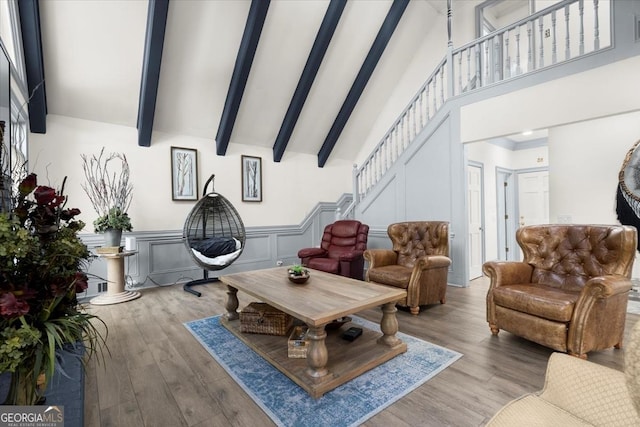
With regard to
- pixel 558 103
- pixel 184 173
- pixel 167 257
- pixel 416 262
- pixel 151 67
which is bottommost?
pixel 167 257

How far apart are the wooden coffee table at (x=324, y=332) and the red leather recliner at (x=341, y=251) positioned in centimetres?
109

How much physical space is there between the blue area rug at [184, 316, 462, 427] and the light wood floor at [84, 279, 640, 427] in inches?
2.3

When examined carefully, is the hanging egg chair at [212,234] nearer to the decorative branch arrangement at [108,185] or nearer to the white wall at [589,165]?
the decorative branch arrangement at [108,185]

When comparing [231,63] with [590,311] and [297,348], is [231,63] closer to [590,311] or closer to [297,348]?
[297,348]

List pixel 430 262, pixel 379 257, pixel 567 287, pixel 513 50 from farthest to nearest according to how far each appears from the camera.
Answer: pixel 513 50 → pixel 379 257 → pixel 430 262 → pixel 567 287

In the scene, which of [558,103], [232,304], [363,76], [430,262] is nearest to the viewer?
[232,304]

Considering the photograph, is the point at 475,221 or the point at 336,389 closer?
the point at 336,389

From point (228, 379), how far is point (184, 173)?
12.0 feet

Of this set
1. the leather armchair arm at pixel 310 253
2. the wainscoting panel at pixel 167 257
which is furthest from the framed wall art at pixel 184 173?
the leather armchair arm at pixel 310 253

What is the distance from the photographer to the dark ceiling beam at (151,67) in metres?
3.39

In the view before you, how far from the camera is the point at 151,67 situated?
3.77 metres

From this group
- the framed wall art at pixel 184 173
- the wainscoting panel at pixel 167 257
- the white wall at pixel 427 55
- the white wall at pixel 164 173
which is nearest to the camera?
the white wall at pixel 164 173

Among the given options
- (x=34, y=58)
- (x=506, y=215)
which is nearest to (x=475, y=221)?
(x=506, y=215)

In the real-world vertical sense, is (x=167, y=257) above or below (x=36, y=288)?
below
